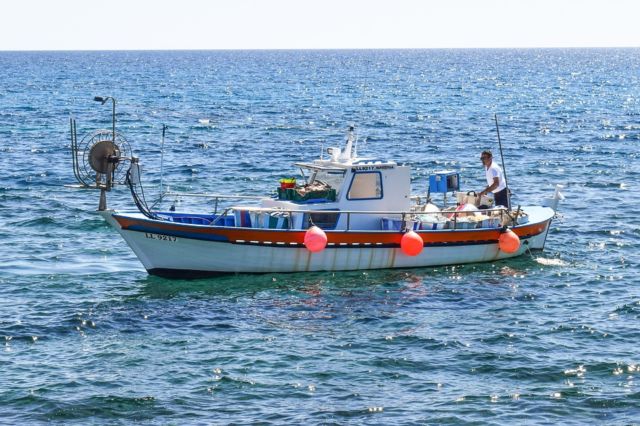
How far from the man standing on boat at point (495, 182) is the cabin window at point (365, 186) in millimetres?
3138

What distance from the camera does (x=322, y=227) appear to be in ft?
93.5

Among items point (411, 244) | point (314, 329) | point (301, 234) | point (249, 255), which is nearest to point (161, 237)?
point (249, 255)

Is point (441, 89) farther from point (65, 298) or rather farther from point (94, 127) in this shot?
point (65, 298)

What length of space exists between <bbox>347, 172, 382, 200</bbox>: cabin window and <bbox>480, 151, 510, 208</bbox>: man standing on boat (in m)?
3.14

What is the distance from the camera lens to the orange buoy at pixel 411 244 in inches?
Result: 1107

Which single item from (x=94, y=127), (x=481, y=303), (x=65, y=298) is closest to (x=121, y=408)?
(x=65, y=298)

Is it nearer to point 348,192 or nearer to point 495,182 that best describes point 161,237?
point 348,192

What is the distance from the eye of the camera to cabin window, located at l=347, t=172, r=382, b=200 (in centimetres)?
2923

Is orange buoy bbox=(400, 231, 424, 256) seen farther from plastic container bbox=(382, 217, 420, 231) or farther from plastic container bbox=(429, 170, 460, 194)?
plastic container bbox=(429, 170, 460, 194)

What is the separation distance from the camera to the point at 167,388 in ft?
66.6

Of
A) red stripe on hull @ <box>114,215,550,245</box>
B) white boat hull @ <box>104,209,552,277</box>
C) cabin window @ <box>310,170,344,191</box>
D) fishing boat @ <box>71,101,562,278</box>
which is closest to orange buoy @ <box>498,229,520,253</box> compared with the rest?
fishing boat @ <box>71,101,562,278</box>

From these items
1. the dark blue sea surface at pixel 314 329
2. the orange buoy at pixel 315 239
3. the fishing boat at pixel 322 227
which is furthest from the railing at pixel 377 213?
the dark blue sea surface at pixel 314 329

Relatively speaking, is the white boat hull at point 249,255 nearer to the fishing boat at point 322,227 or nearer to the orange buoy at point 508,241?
the fishing boat at point 322,227

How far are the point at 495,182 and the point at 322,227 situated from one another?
5.47 meters
